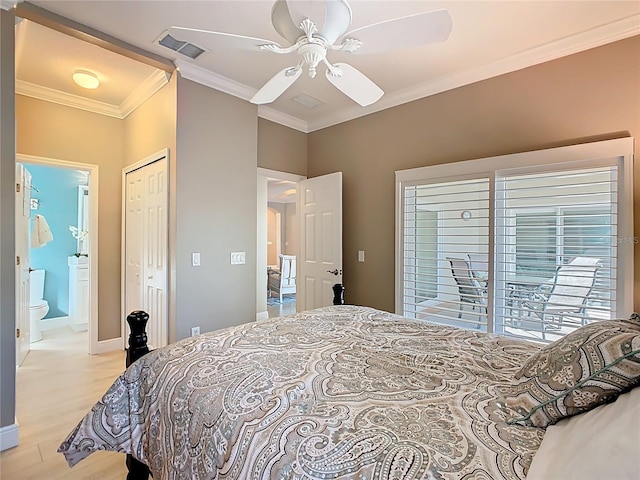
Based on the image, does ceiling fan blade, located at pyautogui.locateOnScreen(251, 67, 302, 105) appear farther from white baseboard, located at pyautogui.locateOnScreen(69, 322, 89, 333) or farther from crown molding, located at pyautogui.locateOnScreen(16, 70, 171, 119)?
white baseboard, located at pyautogui.locateOnScreen(69, 322, 89, 333)

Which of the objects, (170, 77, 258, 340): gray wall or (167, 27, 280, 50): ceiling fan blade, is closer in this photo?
(167, 27, 280, 50): ceiling fan blade

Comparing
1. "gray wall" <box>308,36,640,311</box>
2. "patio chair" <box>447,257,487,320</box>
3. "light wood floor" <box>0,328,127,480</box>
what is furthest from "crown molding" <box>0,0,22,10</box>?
"patio chair" <box>447,257,487,320</box>

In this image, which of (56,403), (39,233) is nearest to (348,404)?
(56,403)

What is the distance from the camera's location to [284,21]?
1586mm

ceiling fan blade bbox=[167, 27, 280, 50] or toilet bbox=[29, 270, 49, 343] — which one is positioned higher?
ceiling fan blade bbox=[167, 27, 280, 50]

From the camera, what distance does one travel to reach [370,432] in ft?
2.67

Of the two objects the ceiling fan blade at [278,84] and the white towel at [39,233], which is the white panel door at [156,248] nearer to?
the ceiling fan blade at [278,84]

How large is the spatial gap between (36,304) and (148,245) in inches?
88.1

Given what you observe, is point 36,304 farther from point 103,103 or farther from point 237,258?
point 237,258

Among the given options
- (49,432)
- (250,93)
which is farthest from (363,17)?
(49,432)

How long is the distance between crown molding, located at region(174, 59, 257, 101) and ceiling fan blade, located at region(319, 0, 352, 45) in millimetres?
1772

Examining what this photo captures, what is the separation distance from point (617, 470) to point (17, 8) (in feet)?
11.2

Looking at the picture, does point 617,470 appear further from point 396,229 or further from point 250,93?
point 250,93

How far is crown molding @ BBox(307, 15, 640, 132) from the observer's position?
2.22 m
